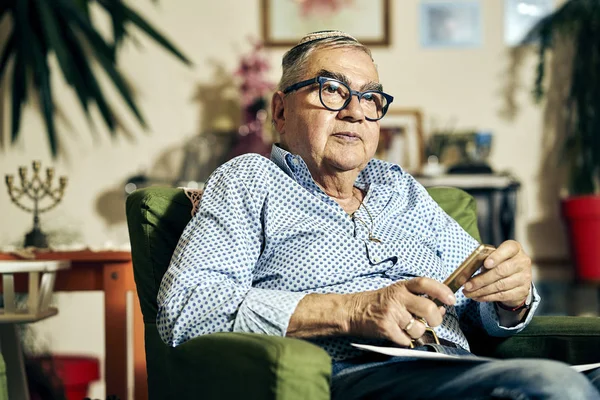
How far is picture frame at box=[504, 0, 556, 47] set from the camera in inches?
162

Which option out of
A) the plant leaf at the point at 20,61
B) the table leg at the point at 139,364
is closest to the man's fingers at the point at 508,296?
the table leg at the point at 139,364

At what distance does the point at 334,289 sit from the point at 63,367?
2.08m

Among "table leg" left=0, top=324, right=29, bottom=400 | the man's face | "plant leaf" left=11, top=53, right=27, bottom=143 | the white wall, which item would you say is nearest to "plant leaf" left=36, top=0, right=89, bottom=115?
"plant leaf" left=11, top=53, right=27, bottom=143

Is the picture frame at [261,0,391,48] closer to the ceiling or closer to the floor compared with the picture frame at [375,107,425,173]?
closer to the ceiling

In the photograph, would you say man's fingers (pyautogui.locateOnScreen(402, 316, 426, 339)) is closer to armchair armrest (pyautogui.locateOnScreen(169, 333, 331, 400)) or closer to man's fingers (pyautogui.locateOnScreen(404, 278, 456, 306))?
man's fingers (pyautogui.locateOnScreen(404, 278, 456, 306))

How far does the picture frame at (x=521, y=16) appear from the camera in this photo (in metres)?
4.11

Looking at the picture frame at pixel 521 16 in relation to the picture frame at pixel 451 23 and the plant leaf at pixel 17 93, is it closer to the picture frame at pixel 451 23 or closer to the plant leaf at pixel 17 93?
the picture frame at pixel 451 23

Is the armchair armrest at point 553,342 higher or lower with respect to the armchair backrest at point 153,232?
lower

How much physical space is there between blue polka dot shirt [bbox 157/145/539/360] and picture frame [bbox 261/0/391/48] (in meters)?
2.43

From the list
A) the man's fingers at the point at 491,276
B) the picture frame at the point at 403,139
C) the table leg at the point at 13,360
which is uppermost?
the picture frame at the point at 403,139

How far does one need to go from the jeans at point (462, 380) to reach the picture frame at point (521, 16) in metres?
3.02

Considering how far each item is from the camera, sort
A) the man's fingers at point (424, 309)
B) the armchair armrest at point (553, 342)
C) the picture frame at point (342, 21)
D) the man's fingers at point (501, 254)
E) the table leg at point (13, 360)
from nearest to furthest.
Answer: the man's fingers at point (424, 309), the man's fingers at point (501, 254), the armchair armrest at point (553, 342), the table leg at point (13, 360), the picture frame at point (342, 21)

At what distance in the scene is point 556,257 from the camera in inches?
162

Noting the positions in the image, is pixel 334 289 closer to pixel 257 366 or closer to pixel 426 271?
pixel 426 271
